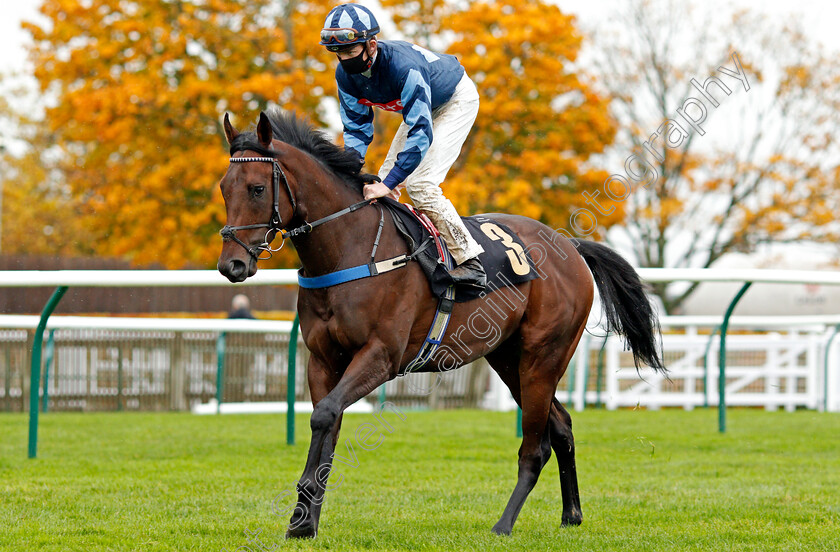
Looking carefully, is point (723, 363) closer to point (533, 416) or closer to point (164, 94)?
point (533, 416)

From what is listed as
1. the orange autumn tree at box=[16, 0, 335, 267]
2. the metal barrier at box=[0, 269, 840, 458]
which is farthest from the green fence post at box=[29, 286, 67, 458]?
the orange autumn tree at box=[16, 0, 335, 267]

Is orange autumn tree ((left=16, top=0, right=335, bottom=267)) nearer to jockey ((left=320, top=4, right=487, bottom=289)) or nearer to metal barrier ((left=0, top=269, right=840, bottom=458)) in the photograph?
metal barrier ((left=0, top=269, right=840, bottom=458))

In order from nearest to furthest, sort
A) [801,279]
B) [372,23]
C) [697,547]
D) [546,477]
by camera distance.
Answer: [697,547]
[372,23]
[546,477]
[801,279]

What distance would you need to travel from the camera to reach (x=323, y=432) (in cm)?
395

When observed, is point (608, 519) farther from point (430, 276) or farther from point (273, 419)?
point (273, 419)

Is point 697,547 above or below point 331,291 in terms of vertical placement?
below

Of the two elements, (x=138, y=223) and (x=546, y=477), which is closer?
(x=546, y=477)

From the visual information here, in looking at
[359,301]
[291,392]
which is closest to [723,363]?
[291,392]

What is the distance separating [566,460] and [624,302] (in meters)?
1.15

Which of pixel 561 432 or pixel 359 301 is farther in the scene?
pixel 561 432

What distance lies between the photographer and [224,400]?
1327cm

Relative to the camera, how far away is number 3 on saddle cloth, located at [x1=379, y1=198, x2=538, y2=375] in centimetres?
448

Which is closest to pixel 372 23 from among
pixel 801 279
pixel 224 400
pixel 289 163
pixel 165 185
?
pixel 289 163

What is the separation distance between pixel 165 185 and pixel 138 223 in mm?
913
